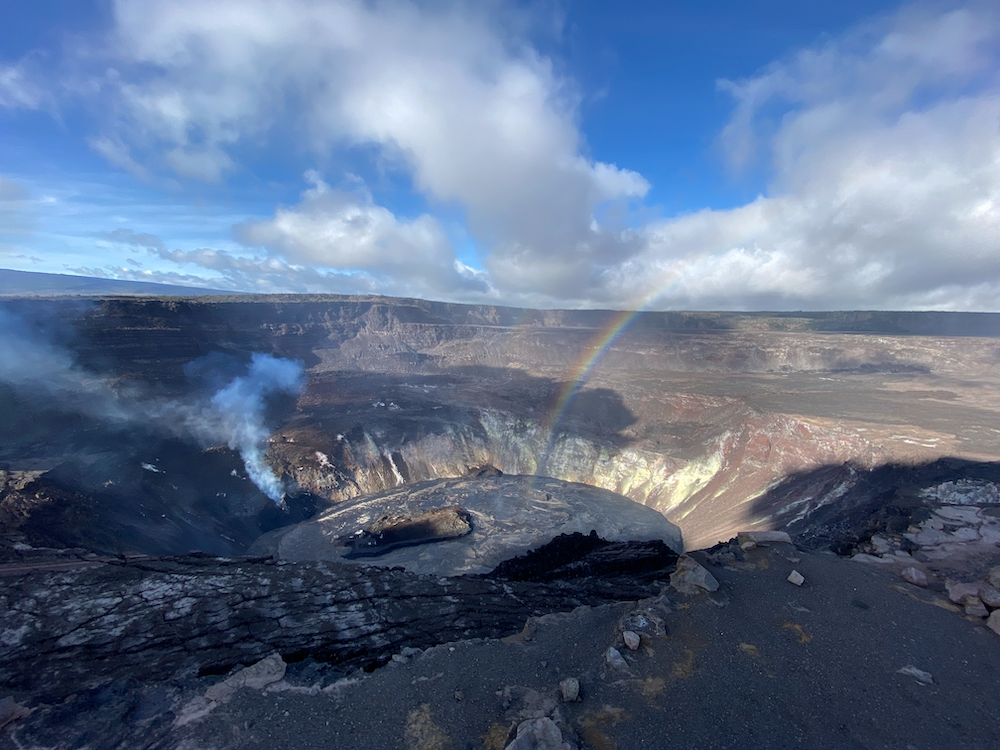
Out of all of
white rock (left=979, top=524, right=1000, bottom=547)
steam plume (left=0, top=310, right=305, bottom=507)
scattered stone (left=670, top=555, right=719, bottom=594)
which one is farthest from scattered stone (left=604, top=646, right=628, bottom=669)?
steam plume (left=0, top=310, right=305, bottom=507)

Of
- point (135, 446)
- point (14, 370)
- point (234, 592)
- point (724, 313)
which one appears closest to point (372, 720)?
point (234, 592)

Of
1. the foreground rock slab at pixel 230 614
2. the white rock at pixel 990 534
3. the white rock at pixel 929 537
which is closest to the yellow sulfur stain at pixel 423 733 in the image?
the foreground rock slab at pixel 230 614

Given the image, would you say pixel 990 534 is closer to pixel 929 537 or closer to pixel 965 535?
pixel 965 535

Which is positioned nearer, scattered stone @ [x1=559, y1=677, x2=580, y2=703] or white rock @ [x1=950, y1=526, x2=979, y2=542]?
scattered stone @ [x1=559, y1=677, x2=580, y2=703]

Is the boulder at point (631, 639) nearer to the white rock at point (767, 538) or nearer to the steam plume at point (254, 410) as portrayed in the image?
the white rock at point (767, 538)

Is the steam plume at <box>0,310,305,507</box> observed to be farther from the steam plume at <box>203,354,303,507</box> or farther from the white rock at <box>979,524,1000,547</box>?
the white rock at <box>979,524,1000,547</box>

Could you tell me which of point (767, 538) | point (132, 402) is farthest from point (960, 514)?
point (132, 402)
